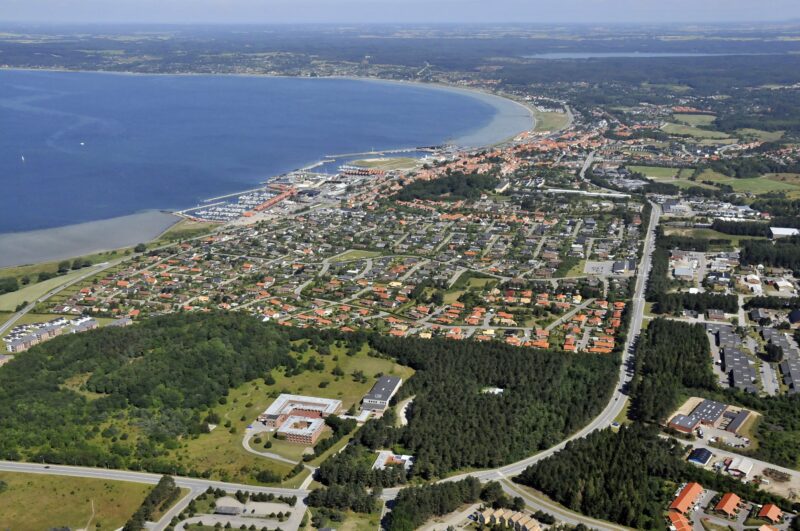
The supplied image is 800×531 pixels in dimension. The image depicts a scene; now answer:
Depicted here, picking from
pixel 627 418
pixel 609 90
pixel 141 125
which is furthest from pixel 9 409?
pixel 609 90

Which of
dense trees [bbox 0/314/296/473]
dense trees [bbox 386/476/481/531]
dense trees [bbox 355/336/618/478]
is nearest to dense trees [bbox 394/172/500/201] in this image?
dense trees [bbox 0/314/296/473]

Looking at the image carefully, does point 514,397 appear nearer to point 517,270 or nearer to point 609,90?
point 517,270

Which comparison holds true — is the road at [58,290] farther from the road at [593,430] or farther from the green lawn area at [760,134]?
the green lawn area at [760,134]

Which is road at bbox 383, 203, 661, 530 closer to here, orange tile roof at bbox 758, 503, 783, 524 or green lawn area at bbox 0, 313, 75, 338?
orange tile roof at bbox 758, 503, 783, 524

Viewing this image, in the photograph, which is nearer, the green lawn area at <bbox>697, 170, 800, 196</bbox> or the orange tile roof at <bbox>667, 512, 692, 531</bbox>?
the orange tile roof at <bbox>667, 512, 692, 531</bbox>

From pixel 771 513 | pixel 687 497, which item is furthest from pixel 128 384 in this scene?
pixel 771 513

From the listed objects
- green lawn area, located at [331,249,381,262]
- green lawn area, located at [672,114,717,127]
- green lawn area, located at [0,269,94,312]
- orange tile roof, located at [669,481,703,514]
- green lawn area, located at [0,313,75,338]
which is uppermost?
green lawn area, located at [672,114,717,127]

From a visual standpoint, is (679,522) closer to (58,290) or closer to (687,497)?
(687,497)
